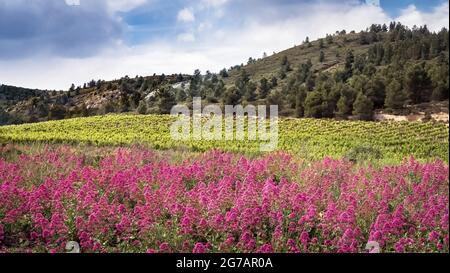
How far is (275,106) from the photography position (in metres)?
57.5

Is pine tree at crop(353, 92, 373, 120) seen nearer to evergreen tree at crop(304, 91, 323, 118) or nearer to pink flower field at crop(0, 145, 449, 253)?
evergreen tree at crop(304, 91, 323, 118)

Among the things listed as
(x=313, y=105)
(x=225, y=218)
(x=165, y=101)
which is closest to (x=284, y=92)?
(x=313, y=105)

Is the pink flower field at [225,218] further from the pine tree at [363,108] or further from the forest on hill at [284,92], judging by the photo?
the pine tree at [363,108]

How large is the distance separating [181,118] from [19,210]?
41201 millimetres

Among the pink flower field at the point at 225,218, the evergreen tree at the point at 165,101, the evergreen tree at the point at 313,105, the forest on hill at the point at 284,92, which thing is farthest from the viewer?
the evergreen tree at the point at 165,101

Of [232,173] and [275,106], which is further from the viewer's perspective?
[275,106]

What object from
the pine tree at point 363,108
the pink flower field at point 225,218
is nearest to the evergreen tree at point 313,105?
the pine tree at point 363,108

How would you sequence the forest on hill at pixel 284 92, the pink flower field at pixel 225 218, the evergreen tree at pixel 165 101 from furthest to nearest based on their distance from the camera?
1. the evergreen tree at pixel 165 101
2. the forest on hill at pixel 284 92
3. the pink flower field at pixel 225 218

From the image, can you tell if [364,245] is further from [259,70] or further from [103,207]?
[259,70]

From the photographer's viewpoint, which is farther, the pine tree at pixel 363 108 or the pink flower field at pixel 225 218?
the pine tree at pixel 363 108

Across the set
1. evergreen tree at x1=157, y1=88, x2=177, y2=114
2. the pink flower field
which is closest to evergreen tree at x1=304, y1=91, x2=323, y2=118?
evergreen tree at x1=157, y1=88, x2=177, y2=114

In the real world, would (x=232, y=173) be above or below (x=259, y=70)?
below

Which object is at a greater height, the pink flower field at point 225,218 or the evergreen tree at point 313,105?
the evergreen tree at point 313,105
